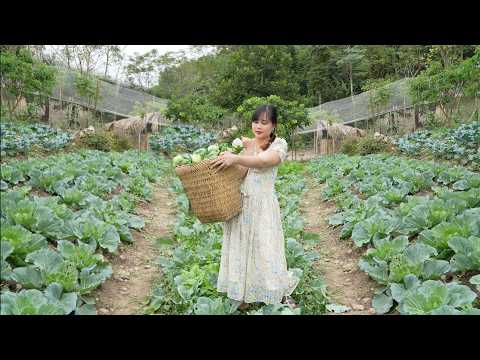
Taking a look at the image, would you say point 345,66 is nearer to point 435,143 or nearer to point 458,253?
point 435,143

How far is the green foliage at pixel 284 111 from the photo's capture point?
690 centimetres

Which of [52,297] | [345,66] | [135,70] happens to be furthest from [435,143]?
[52,297]

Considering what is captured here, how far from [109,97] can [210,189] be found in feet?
12.3

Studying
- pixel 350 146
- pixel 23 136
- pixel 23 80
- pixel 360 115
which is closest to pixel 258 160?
pixel 23 136

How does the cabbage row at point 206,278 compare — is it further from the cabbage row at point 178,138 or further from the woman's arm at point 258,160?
the cabbage row at point 178,138

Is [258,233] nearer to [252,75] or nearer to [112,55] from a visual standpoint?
[112,55]

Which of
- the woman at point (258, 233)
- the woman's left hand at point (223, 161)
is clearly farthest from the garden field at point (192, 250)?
the woman's left hand at point (223, 161)

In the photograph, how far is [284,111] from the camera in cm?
808

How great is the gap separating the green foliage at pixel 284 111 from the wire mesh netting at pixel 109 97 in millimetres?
1259

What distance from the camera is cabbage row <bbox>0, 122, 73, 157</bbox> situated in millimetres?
2701

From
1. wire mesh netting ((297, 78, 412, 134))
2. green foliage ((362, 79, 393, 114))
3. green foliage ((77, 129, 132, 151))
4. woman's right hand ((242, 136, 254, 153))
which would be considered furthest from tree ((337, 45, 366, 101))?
woman's right hand ((242, 136, 254, 153))

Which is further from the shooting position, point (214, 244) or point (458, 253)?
point (214, 244)
